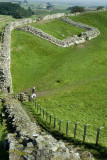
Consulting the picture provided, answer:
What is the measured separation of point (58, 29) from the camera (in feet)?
216

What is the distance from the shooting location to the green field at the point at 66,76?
93.5ft

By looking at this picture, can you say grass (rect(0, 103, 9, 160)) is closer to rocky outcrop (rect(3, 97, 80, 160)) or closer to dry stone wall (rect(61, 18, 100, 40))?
rocky outcrop (rect(3, 97, 80, 160))

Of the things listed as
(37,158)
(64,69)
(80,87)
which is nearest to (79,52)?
(64,69)

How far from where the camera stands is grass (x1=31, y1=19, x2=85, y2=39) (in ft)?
205

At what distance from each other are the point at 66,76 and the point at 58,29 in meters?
28.4

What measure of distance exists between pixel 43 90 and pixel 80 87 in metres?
7.34

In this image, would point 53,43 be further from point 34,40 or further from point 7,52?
point 7,52

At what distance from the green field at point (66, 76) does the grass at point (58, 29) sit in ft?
2.90

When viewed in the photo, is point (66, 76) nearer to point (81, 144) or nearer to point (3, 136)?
point (81, 144)

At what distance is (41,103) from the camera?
32.5 m

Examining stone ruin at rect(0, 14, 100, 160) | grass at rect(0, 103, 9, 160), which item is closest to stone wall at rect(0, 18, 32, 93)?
stone ruin at rect(0, 14, 100, 160)

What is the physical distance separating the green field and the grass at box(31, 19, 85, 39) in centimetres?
88

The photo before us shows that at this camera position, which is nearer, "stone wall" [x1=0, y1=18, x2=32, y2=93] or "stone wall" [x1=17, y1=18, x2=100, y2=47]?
"stone wall" [x1=0, y1=18, x2=32, y2=93]

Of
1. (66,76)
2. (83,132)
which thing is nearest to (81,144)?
(83,132)
